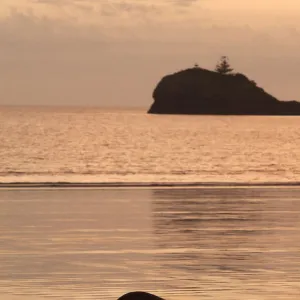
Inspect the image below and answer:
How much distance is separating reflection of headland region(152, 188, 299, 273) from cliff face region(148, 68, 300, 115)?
166 m

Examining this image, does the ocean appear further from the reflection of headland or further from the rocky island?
the rocky island

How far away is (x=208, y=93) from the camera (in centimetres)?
18762

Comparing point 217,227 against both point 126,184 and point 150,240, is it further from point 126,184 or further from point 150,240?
point 126,184

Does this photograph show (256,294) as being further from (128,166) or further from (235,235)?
(128,166)

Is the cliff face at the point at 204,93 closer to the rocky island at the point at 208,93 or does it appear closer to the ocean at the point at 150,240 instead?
the rocky island at the point at 208,93

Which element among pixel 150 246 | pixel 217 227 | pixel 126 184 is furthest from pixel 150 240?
pixel 126 184

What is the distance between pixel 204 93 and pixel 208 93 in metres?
0.74

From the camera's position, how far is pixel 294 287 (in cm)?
993

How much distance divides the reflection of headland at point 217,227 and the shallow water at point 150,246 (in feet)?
0.04

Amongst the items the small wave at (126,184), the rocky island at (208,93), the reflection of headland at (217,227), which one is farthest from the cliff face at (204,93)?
the reflection of headland at (217,227)

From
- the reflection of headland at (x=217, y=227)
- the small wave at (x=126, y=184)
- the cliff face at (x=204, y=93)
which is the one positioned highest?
the reflection of headland at (x=217, y=227)

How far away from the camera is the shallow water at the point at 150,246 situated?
9906 millimetres

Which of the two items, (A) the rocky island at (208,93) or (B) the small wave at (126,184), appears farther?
(A) the rocky island at (208,93)

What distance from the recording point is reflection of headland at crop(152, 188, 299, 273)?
455 inches
